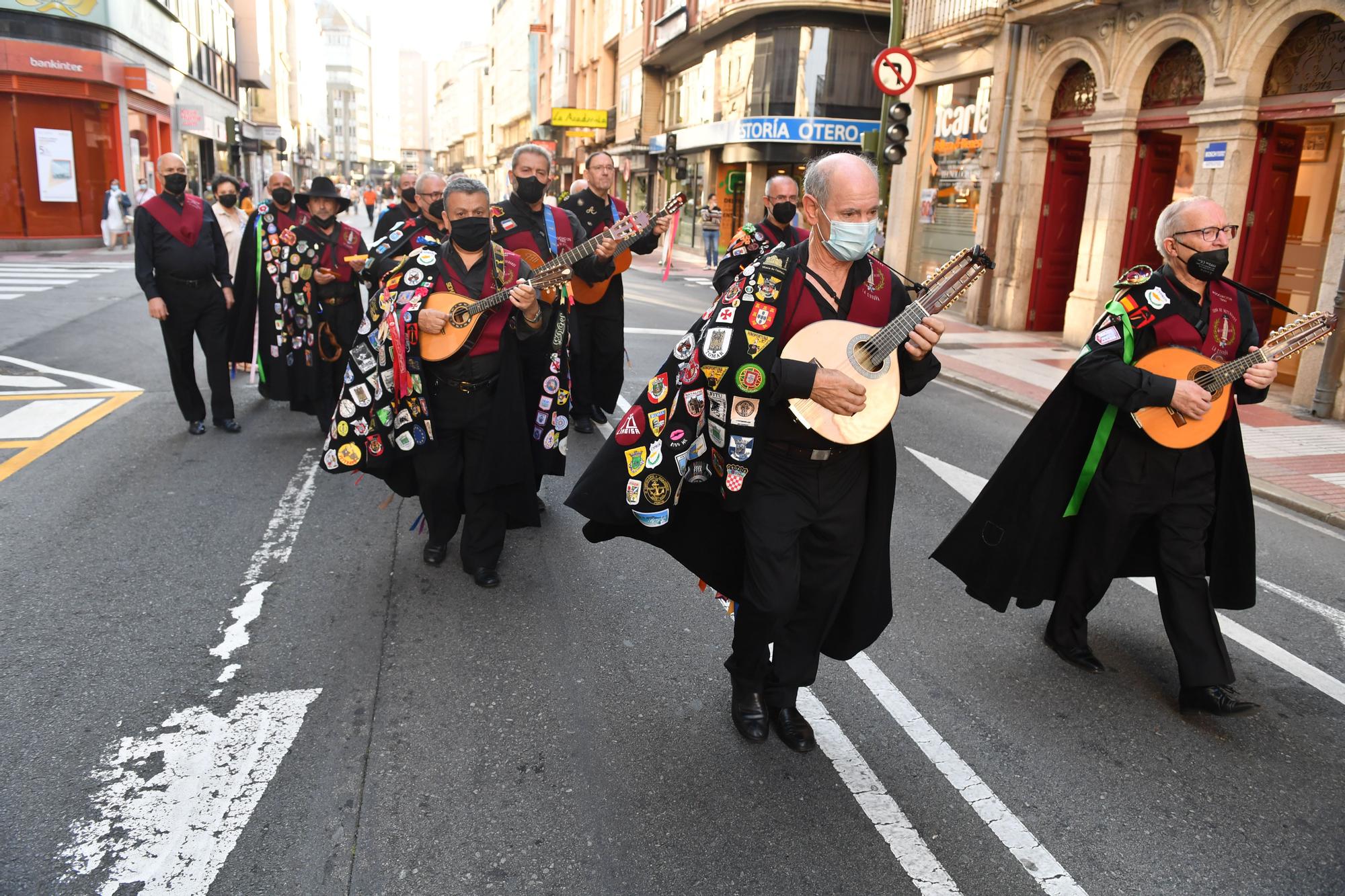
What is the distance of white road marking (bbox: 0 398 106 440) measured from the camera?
799 cm

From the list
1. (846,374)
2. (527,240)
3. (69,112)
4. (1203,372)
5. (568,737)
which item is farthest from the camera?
(69,112)

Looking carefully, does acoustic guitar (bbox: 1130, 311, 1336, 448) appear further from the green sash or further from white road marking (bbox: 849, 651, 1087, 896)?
white road marking (bbox: 849, 651, 1087, 896)

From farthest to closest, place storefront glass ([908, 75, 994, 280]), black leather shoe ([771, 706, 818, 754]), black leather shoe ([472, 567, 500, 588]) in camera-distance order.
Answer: storefront glass ([908, 75, 994, 280]) < black leather shoe ([472, 567, 500, 588]) < black leather shoe ([771, 706, 818, 754])

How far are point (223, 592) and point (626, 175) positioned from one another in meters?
45.1

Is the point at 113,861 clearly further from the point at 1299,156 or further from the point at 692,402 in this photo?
the point at 1299,156

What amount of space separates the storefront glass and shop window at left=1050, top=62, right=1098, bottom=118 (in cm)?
134

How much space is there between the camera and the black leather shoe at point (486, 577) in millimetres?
5082

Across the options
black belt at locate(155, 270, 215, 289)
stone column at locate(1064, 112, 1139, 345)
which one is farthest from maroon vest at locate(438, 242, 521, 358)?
stone column at locate(1064, 112, 1139, 345)

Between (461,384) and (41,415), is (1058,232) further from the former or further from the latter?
(41,415)

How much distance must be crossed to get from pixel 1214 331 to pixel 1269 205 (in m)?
10.3

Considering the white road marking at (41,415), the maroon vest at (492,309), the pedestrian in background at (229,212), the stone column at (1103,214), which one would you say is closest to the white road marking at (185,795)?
the maroon vest at (492,309)

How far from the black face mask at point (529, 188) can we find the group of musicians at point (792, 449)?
0.02m

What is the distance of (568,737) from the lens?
365 cm

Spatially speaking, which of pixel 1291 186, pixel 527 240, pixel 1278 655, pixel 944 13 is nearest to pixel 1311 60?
pixel 1291 186
